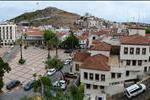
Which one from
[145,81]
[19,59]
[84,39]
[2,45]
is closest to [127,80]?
[145,81]

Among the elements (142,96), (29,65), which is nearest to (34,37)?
(29,65)

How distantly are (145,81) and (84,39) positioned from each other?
165 ft

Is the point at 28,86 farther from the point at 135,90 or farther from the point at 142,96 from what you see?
the point at 142,96

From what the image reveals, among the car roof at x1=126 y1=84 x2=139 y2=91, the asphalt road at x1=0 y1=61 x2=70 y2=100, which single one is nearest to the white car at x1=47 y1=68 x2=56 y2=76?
the asphalt road at x1=0 y1=61 x2=70 y2=100

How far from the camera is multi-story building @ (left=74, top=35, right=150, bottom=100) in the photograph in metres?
41.9

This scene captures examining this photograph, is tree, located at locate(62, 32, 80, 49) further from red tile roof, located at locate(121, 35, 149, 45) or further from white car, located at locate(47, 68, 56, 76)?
red tile roof, located at locate(121, 35, 149, 45)

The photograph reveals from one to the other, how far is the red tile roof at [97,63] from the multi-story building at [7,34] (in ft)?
227

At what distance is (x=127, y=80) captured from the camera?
144 ft

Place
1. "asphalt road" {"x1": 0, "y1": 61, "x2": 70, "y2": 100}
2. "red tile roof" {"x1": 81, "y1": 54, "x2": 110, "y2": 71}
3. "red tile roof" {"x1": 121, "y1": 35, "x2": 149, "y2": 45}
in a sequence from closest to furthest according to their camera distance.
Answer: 1. "red tile roof" {"x1": 81, "y1": 54, "x2": 110, "y2": 71}
2. "red tile roof" {"x1": 121, "y1": 35, "x2": 149, "y2": 45}
3. "asphalt road" {"x1": 0, "y1": 61, "x2": 70, "y2": 100}

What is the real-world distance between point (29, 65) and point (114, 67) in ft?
101

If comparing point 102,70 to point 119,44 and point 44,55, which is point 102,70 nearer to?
point 119,44

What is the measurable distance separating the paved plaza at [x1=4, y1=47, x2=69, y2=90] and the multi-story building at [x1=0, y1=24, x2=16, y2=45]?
16874mm

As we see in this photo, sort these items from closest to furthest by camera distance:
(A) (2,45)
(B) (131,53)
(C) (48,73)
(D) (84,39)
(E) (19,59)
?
(B) (131,53) → (C) (48,73) → (E) (19,59) → (D) (84,39) → (A) (2,45)

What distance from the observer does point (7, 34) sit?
112 meters
